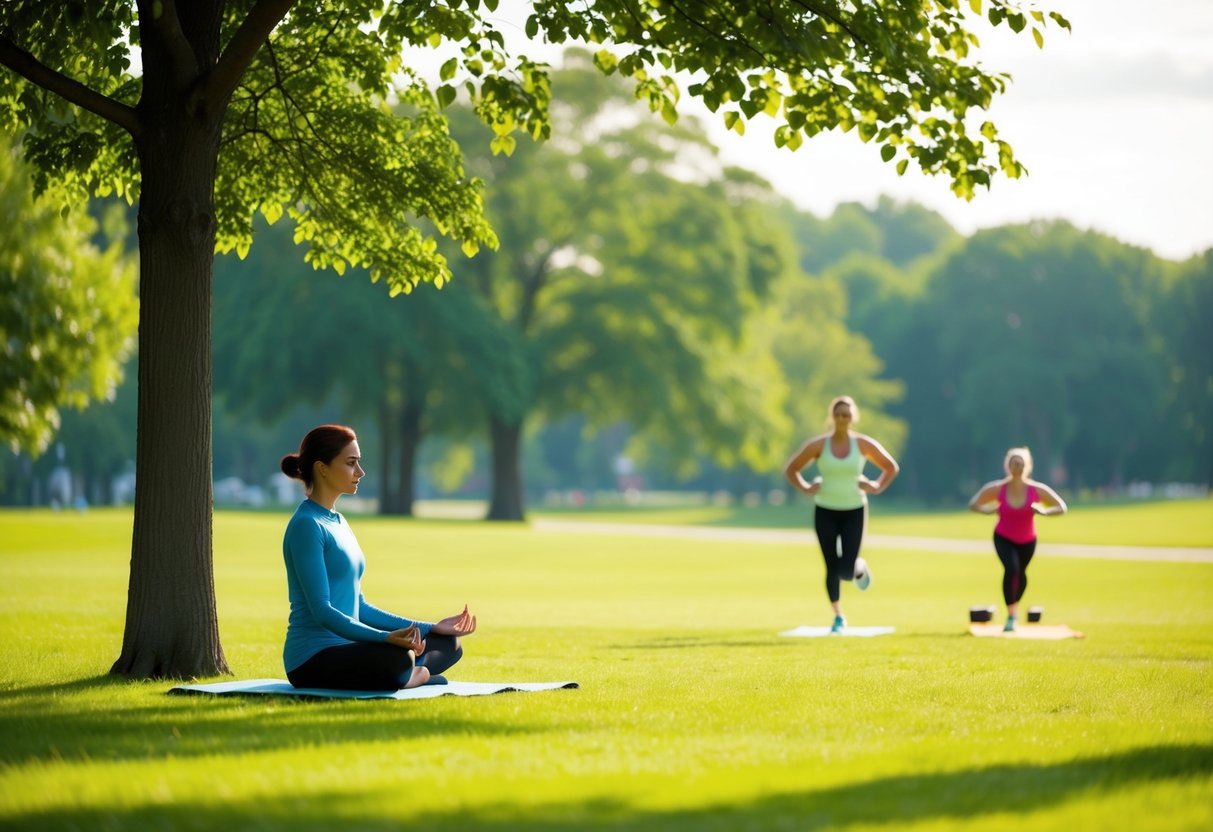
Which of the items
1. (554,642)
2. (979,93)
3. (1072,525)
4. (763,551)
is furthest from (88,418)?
(979,93)

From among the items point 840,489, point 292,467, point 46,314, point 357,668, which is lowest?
point 357,668

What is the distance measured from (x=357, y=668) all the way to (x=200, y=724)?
1269mm

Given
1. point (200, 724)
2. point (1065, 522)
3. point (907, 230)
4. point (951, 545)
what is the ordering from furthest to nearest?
point (907, 230), point (1065, 522), point (951, 545), point (200, 724)

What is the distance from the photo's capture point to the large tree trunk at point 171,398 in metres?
10.4

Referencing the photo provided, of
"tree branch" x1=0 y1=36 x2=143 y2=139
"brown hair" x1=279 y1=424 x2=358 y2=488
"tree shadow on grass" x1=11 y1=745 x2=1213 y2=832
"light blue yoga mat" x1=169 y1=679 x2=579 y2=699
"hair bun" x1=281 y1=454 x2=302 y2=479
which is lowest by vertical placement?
"light blue yoga mat" x1=169 y1=679 x2=579 y2=699

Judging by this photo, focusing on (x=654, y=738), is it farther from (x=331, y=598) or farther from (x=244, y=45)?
(x=244, y=45)

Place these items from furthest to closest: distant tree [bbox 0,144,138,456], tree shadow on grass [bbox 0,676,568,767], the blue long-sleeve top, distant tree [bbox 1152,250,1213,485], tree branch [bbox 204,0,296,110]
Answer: distant tree [bbox 1152,250,1213,485], distant tree [bbox 0,144,138,456], tree branch [bbox 204,0,296,110], the blue long-sleeve top, tree shadow on grass [bbox 0,676,568,767]

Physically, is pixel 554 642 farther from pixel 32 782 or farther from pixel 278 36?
pixel 32 782

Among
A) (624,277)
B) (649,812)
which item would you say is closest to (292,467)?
(649,812)

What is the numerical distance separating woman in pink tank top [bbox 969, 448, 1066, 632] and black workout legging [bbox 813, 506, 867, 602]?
124 cm

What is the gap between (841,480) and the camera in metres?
15.2

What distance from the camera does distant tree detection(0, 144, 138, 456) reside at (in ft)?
115

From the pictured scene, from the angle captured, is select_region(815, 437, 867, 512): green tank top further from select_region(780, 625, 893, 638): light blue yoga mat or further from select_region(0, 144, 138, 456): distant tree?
select_region(0, 144, 138, 456): distant tree

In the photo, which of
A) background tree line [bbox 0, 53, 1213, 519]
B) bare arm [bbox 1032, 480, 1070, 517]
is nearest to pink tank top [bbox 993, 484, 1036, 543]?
bare arm [bbox 1032, 480, 1070, 517]
